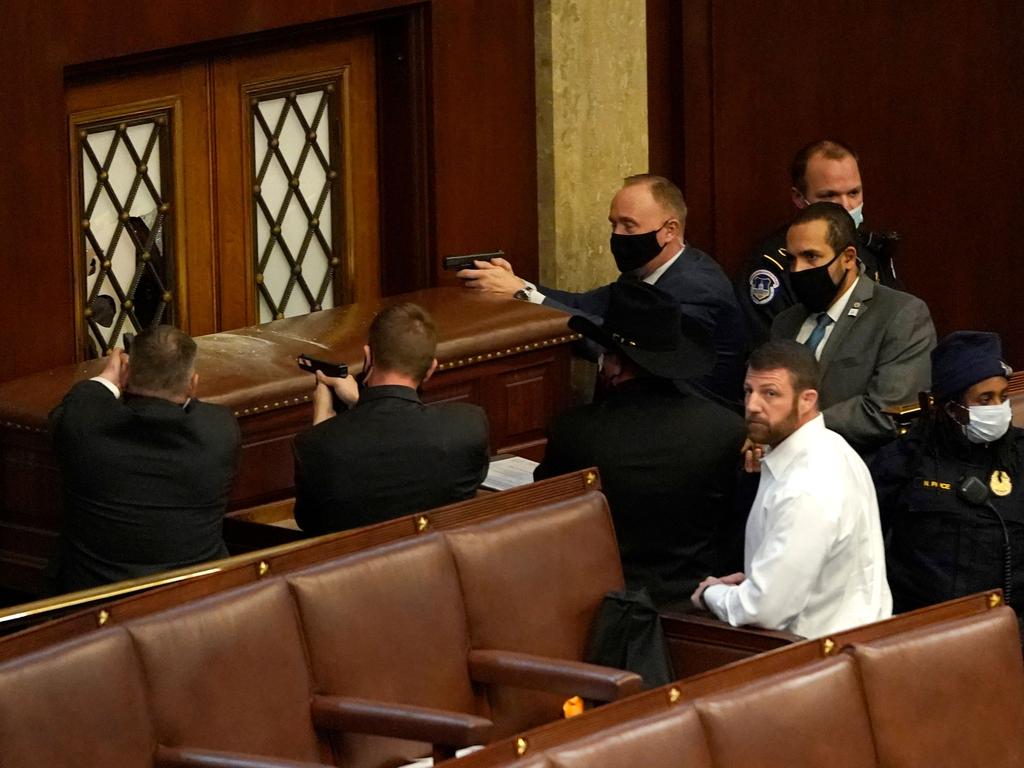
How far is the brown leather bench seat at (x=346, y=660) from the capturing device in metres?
3.53

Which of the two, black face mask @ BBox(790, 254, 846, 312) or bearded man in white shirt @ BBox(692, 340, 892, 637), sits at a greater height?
black face mask @ BBox(790, 254, 846, 312)

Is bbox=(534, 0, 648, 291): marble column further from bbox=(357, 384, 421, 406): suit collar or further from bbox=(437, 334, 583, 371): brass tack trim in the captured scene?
bbox=(357, 384, 421, 406): suit collar

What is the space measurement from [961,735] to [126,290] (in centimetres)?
330

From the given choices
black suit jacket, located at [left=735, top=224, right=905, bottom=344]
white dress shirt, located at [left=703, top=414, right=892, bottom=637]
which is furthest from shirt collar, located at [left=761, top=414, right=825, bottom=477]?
black suit jacket, located at [left=735, top=224, right=905, bottom=344]

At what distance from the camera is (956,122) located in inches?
324

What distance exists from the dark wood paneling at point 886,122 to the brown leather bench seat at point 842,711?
3.86 m

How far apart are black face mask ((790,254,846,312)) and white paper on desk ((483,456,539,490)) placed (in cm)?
96

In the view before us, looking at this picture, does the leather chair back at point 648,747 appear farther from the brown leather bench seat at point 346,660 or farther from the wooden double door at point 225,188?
the wooden double door at point 225,188

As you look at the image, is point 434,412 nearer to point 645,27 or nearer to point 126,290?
point 126,290

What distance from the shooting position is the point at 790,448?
175 inches

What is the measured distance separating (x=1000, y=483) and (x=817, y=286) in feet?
3.52

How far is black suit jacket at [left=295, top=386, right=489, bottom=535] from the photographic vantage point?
4.56 m

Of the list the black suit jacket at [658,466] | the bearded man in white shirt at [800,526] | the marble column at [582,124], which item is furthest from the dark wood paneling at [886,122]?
the bearded man in white shirt at [800,526]

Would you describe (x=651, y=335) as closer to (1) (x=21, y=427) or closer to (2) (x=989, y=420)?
(2) (x=989, y=420)
